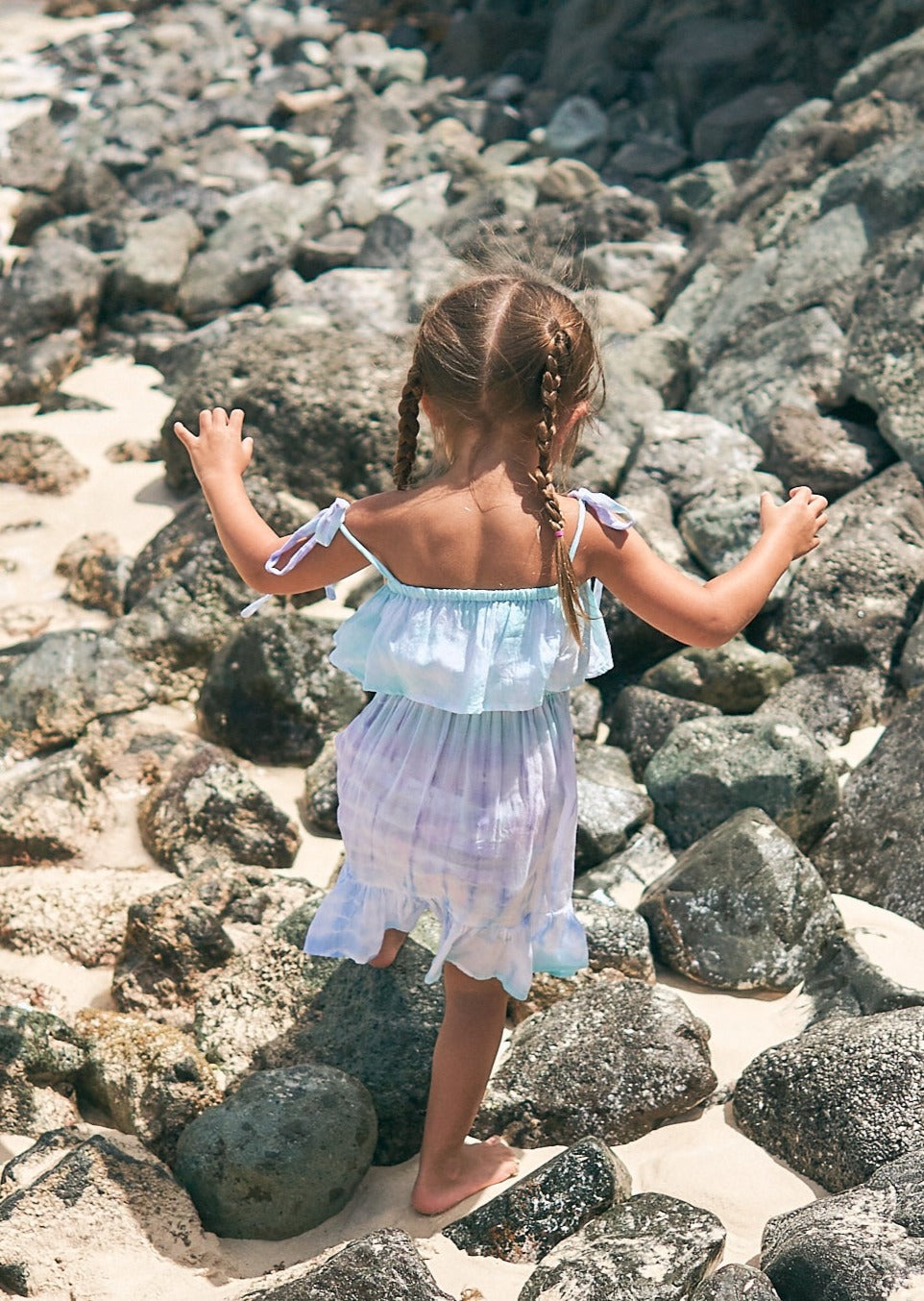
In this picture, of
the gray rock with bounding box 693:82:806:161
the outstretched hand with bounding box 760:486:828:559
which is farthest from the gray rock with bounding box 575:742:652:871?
the gray rock with bounding box 693:82:806:161

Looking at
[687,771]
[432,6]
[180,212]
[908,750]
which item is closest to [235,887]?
[687,771]

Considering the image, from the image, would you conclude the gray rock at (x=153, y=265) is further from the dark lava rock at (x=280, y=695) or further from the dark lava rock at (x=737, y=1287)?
the dark lava rock at (x=737, y=1287)

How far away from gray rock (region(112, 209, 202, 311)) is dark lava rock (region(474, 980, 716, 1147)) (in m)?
7.39

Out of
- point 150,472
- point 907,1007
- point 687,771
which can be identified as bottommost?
point 150,472

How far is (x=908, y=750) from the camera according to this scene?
400cm

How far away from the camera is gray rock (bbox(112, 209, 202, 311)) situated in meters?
9.37

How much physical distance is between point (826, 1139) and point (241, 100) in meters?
12.9

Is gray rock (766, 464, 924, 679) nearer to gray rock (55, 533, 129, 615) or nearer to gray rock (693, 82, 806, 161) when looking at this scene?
gray rock (55, 533, 129, 615)

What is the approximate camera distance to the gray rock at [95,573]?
570cm

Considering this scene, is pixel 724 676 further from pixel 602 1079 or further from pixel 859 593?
pixel 602 1079

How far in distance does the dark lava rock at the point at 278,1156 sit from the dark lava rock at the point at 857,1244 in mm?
866

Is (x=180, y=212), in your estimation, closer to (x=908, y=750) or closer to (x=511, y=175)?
(x=511, y=175)

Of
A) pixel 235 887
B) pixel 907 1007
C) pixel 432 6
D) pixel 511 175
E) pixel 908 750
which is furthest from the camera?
pixel 432 6

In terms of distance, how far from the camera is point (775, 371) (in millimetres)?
6078
